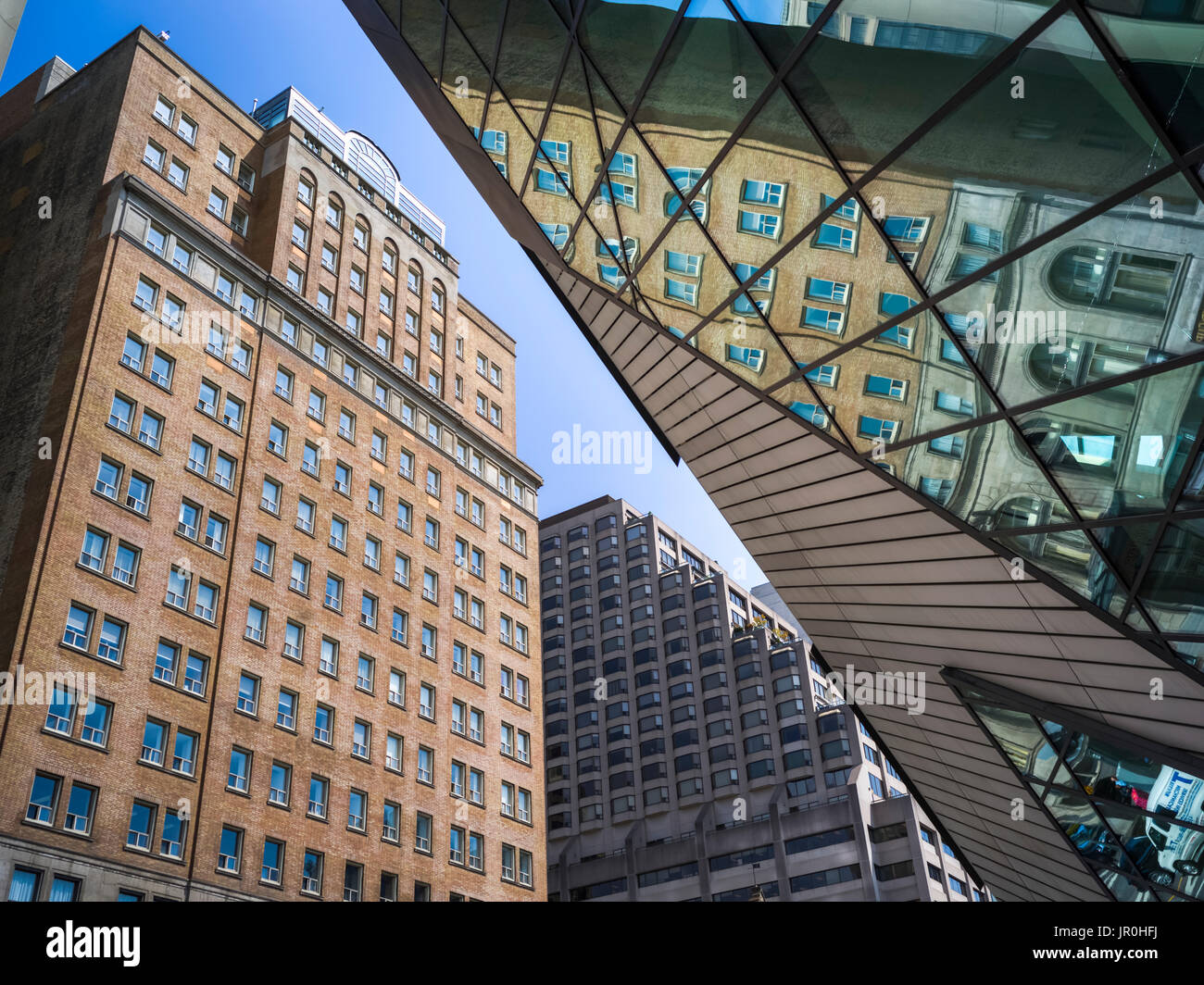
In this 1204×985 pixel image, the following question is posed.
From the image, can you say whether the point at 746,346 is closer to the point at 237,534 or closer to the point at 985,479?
the point at 985,479

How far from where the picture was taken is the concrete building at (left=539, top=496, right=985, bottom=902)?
91.0 m

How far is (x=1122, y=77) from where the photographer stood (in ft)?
26.7

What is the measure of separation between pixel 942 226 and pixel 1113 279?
1.95 metres

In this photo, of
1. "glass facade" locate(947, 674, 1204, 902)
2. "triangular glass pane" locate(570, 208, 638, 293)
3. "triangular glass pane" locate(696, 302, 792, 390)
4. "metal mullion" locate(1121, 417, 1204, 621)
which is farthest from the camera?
"glass facade" locate(947, 674, 1204, 902)

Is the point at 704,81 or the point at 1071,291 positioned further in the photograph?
the point at 704,81

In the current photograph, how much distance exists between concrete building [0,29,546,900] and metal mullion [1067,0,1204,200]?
121 feet

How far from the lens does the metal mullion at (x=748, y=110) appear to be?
34.4ft

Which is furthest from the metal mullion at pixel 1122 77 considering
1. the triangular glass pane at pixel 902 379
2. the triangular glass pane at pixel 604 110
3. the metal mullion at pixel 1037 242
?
the triangular glass pane at pixel 604 110

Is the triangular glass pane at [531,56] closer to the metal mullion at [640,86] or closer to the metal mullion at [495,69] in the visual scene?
the metal mullion at [495,69]

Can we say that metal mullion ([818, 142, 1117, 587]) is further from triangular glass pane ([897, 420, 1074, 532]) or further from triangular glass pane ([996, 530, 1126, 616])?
triangular glass pane ([996, 530, 1126, 616])

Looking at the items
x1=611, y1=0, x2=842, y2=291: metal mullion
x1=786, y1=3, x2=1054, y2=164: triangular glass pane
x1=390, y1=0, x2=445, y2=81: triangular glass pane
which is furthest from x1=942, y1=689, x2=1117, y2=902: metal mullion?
x1=390, y1=0, x2=445, y2=81: triangular glass pane

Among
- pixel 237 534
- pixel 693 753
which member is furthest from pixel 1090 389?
pixel 693 753

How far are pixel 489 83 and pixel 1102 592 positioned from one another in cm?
1343
